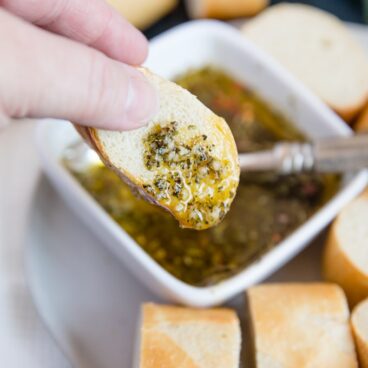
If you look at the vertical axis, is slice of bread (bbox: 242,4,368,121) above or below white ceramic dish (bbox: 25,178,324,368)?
above

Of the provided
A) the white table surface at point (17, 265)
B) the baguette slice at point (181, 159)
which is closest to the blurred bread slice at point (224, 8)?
the white table surface at point (17, 265)

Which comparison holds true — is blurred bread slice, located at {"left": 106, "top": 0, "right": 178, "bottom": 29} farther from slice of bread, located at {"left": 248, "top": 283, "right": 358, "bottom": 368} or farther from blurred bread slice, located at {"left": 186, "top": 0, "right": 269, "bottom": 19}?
slice of bread, located at {"left": 248, "top": 283, "right": 358, "bottom": 368}

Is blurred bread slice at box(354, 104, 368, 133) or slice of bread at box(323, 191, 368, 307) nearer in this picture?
slice of bread at box(323, 191, 368, 307)

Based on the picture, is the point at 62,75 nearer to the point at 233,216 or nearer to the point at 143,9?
the point at 233,216

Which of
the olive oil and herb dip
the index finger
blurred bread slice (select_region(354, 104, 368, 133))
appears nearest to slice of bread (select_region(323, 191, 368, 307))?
the olive oil and herb dip

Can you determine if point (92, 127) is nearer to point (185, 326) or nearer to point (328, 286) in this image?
point (185, 326)

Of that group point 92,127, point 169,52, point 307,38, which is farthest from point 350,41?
point 92,127
